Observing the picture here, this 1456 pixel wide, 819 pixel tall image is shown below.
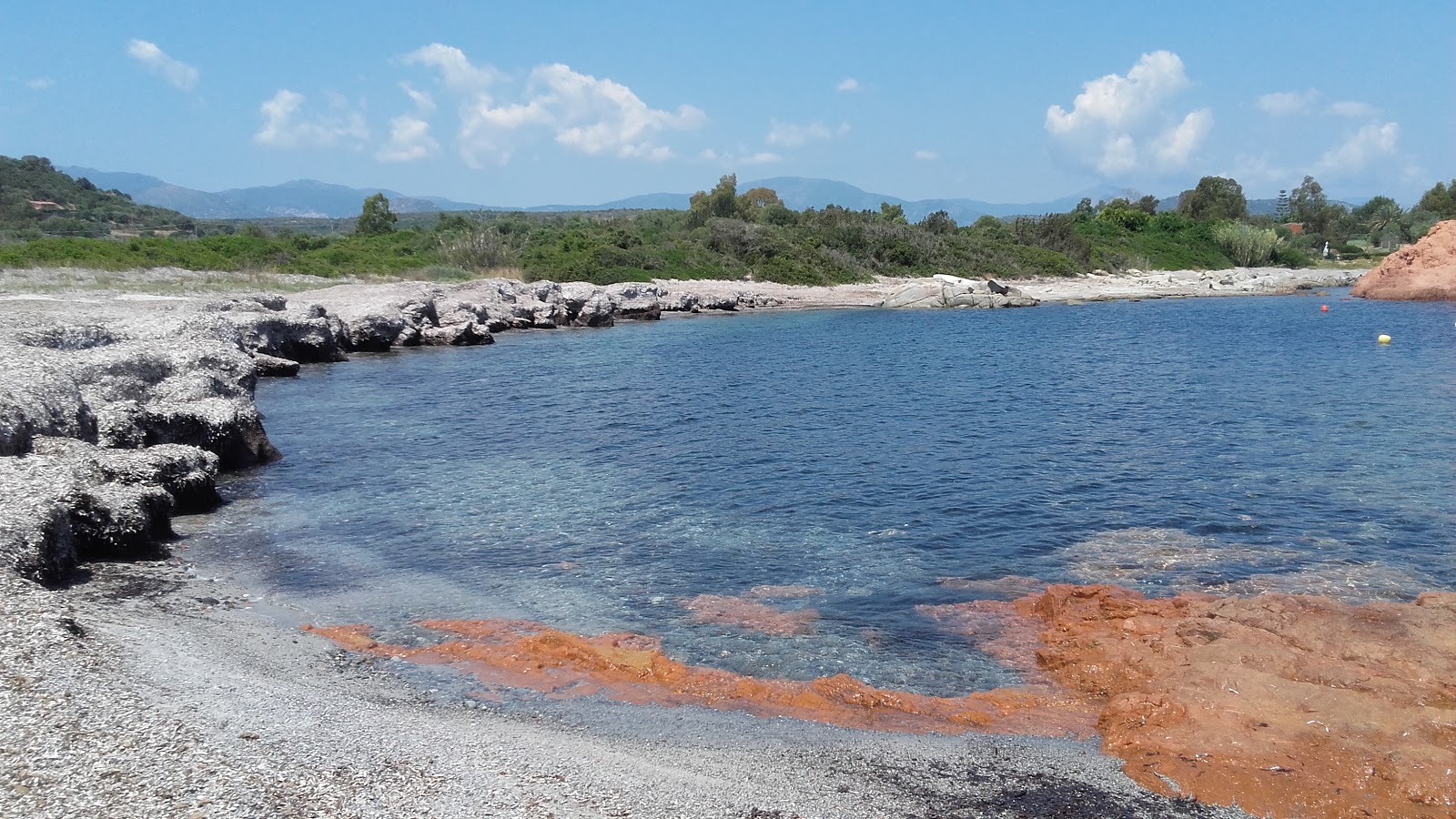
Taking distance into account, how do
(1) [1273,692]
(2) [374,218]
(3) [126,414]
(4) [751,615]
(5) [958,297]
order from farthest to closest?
(2) [374,218]
(5) [958,297]
(3) [126,414]
(4) [751,615]
(1) [1273,692]

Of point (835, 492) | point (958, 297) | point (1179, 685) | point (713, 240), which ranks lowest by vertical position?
point (1179, 685)

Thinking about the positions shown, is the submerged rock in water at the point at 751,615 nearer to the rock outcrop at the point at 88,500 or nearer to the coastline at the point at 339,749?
the coastline at the point at 339,749

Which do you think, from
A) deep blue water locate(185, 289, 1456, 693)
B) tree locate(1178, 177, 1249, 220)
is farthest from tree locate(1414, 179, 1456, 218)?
deep blue water locate(185, 289, 1456, 693)

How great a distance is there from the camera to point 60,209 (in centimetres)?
8412

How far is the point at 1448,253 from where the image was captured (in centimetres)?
5919

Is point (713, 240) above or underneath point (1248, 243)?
underneath

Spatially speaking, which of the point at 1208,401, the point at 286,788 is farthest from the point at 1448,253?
the point at 286,788

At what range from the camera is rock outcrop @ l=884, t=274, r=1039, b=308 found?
6022 centimetres

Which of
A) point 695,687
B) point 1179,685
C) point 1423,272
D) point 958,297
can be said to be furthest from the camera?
point 958,297

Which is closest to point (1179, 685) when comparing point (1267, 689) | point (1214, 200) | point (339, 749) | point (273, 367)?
point (1267, 689)

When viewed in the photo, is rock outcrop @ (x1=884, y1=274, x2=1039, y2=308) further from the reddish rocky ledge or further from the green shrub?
the reddish rocky ledge

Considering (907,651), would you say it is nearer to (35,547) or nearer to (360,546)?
(360,546)

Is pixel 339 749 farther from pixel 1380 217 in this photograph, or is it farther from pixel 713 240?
pixel 1380 217

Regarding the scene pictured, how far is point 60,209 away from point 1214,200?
4528 inches
